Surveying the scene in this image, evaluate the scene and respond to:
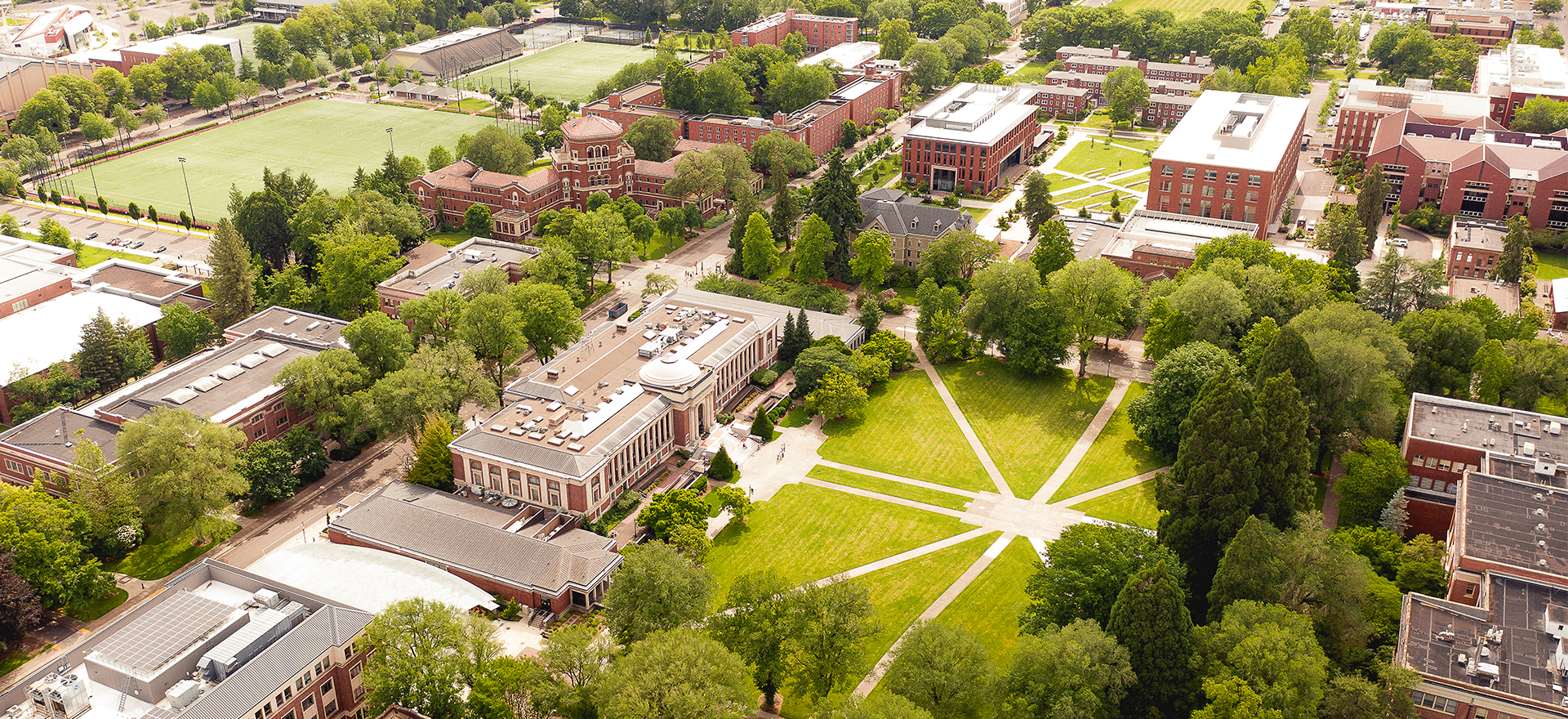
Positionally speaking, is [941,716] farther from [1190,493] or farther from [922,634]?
[1190,493]

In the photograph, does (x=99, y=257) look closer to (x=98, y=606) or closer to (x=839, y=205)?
(x=98, y=606)

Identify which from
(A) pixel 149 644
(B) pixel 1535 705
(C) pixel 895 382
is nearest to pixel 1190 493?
(B) pixel 1535 705

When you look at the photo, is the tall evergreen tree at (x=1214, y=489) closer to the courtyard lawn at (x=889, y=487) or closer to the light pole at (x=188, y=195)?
the courtyard lawn at (x=889, y=487)

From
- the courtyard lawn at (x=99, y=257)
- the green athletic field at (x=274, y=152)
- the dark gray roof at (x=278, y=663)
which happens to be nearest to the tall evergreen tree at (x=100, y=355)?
the courtyard lawn at (x=99, y=257)

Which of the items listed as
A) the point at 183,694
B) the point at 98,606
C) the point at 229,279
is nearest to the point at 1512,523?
the point at 183,694

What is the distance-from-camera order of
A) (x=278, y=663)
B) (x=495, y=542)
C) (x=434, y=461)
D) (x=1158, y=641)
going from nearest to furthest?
(x=1158, y=641) < (x=278, y=663) < (x=495, y=542) < (x=434, y=461)

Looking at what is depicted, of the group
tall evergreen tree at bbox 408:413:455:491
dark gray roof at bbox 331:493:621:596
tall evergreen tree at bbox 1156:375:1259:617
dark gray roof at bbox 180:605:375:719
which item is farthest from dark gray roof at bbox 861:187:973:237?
dark gray roof at bbox 180:605:375:719

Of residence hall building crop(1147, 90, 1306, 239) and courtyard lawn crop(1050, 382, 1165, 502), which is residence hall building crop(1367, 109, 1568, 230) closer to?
residence hall building crop(1147, 90, 1306, 239)

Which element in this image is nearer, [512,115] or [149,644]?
[149,644]
